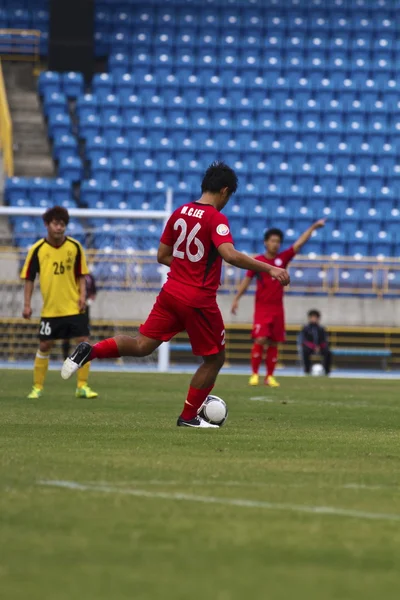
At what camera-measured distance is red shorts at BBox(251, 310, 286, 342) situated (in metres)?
15.9

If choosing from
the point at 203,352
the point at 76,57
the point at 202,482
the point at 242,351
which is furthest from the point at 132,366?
the point at 202,482

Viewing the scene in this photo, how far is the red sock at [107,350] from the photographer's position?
8.59 m

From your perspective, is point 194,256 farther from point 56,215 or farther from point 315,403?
point 315,403

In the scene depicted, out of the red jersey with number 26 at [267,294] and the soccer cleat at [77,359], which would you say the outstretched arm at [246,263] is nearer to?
the soccer cleat at [77,359]

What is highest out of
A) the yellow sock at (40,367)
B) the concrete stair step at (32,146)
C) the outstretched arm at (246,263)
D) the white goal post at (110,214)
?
the concrete stair step at (32,146)

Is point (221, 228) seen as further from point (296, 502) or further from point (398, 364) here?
point (398, 364)

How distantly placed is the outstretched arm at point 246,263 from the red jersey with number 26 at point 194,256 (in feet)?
0.58

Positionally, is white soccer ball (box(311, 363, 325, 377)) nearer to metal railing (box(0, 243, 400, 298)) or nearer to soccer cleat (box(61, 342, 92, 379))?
metal railing (box(0, 243, 400, 298))

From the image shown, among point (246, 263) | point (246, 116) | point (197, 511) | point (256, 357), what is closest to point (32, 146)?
point (246, 116)

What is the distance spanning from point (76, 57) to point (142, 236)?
7.41 m

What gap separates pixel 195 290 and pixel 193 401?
836 millimetres

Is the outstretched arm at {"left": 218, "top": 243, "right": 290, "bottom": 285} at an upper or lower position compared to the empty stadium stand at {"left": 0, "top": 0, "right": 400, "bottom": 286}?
lower

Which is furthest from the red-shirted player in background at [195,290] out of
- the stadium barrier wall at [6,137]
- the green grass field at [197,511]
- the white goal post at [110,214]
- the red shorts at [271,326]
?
the stadium barrier wall at [6,137]

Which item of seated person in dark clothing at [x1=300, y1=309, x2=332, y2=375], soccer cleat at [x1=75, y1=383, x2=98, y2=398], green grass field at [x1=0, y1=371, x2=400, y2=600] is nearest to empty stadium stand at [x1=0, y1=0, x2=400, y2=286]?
→ seated person in dark clothing at [x1=300, y1=309, x2=332, y2=375]
